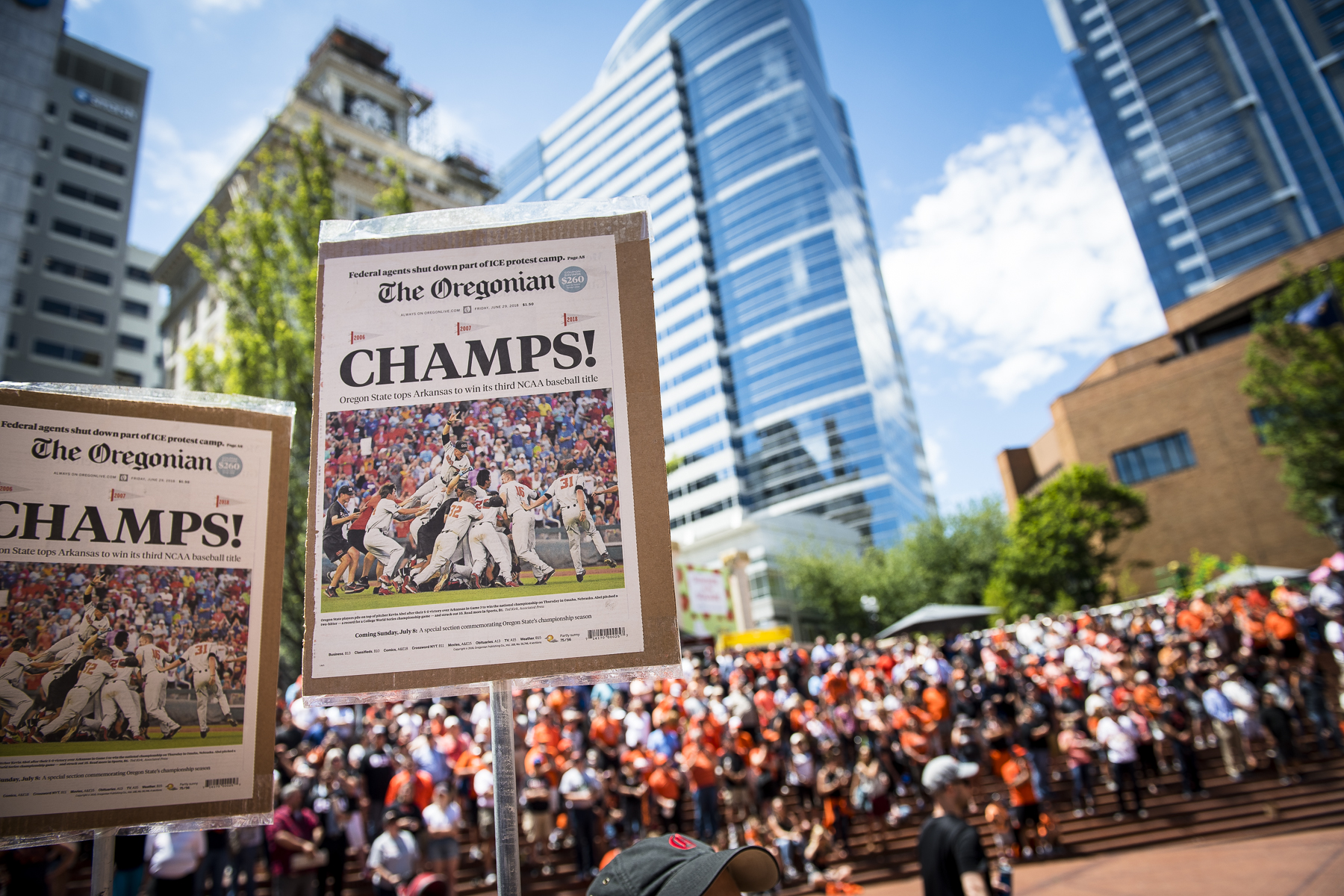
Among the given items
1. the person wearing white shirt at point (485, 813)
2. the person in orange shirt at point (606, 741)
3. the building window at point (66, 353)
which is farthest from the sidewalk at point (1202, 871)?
the building window at point (66, 353)

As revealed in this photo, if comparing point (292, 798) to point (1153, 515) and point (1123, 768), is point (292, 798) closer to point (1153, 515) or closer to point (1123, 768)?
point (1123, 768)

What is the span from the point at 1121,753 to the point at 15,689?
Answer: 13.8 m

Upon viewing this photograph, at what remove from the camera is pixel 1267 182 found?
104 metres

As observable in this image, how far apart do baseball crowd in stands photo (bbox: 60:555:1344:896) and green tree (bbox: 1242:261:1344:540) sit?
21.9m

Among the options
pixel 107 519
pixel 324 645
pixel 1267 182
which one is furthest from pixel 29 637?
pixel 1267 182

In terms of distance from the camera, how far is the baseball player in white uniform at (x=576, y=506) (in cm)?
201

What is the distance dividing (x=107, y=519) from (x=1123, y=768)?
14.0m

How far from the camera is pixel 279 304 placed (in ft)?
58.4

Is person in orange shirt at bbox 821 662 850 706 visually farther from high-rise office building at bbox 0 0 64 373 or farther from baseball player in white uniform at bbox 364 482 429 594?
high-rise office building at bbox 0 0 64 373

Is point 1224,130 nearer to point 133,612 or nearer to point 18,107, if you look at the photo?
point 18,107

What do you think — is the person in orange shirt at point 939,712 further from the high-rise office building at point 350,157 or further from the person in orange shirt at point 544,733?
the high-rise office building at point 350,157

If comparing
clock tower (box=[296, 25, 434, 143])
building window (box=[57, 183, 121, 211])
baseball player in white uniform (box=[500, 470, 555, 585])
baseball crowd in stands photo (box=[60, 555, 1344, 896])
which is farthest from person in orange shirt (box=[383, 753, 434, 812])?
building window (box=[57, 183, 121, 211])

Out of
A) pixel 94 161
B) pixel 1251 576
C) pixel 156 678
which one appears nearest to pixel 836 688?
pixel 156 678

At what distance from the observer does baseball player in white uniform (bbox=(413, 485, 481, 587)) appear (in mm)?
1980
